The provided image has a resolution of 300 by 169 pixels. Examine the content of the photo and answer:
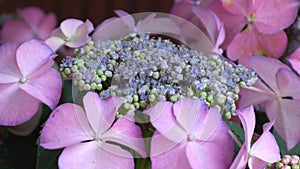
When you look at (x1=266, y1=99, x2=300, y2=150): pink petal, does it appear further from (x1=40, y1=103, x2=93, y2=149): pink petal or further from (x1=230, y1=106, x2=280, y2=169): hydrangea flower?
(x1=40, y1=103, x2=93, y2=149): pink petal

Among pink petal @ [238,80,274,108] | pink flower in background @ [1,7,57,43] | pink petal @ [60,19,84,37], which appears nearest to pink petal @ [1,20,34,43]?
pink flower in background @ [1,7,57,43]

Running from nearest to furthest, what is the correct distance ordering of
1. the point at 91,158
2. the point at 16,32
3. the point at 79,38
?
1. the point at 91,158
2. the point at 79,38
3. the point at 16,32

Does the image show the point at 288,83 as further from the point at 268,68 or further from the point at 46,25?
the point at 46,25

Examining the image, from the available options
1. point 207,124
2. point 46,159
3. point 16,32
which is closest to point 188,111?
point 207,124

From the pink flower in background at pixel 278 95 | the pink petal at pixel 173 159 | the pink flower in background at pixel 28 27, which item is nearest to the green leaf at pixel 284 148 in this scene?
the pink flower in background at pixel 278 95

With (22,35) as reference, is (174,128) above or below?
above

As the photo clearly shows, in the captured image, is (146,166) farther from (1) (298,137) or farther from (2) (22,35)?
(2) (22,35)

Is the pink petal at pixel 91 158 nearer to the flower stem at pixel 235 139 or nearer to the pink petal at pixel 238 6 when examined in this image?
the flower stem at pixel 235 139

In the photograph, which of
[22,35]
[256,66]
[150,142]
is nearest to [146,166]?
[150,142]
